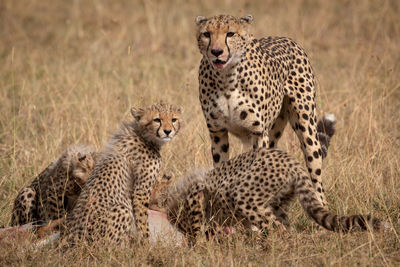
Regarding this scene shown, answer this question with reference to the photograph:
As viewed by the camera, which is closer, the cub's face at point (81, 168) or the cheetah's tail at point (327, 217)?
the cheetah's tail at point (327, 217)

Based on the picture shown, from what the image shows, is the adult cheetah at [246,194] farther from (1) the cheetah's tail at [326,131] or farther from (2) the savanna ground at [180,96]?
(1) the cheetah's tail at [326,131]

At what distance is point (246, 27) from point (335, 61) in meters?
3.79

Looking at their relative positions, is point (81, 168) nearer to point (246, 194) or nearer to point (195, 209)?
point (195, 209)

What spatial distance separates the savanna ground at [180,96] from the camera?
3639 millimetres

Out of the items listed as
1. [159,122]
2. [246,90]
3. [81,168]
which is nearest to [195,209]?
[159,122]

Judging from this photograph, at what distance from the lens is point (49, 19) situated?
981cm

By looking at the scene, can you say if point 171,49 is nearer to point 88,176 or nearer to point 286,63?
point 286,63

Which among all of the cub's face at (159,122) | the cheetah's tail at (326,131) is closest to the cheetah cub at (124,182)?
the cub's face at (159,122)

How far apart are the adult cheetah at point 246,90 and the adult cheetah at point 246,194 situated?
370 millimetres

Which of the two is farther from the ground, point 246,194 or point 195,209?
point 246,194

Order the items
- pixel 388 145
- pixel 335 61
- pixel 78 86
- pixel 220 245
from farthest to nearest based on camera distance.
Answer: pixel 335 61
pixel 78 86
pixel 388 145
pixel 220 245

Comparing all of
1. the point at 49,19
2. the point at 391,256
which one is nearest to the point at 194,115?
the point at 391,256

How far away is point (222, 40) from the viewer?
4207 mm

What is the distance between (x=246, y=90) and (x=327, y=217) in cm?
118
